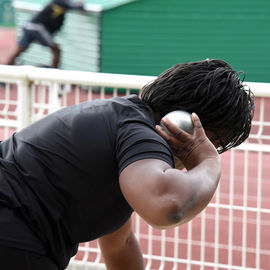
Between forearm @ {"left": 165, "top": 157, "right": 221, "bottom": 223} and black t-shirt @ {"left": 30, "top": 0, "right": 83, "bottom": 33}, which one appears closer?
forearm @ {"left": 165, "top": 157, "right": 221, "bottom": 223}

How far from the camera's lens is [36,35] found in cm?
1357

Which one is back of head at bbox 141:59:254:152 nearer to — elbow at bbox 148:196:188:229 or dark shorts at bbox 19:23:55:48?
elbow at bbox 148:196:188:229

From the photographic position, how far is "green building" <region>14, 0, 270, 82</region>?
13234 mm

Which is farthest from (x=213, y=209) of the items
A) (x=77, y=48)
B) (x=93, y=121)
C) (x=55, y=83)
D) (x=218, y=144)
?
(x=77, y=48)

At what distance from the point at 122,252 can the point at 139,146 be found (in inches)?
38.5

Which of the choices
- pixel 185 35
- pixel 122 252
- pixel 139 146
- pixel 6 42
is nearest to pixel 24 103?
pixel 122 252

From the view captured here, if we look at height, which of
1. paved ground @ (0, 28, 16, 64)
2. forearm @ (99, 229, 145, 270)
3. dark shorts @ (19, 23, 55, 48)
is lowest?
paved ground @ (0, 28, 16, 64)

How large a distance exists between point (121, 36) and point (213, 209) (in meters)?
9.96

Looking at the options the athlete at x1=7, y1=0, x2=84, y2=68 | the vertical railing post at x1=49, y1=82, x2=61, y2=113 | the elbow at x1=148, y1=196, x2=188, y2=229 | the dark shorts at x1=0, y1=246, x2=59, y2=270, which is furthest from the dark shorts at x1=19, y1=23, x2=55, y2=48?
the elbow at x1=148, y1=196, x2=188, y2=229

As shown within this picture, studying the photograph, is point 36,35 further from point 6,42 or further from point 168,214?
point 168,214

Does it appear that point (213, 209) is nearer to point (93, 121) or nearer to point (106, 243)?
point (106, 243)

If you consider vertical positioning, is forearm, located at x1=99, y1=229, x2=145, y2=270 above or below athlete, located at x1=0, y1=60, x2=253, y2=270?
below

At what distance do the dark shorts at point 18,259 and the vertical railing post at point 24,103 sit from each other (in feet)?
6.79

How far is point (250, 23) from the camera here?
13219 millimetres
